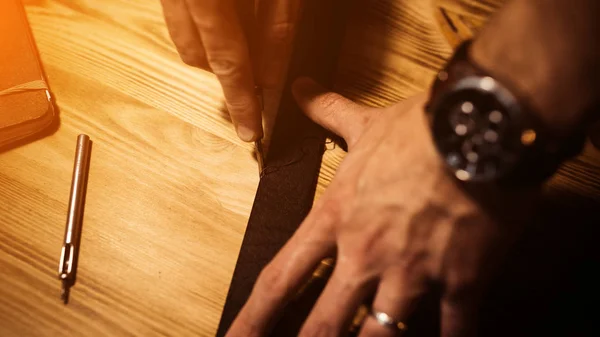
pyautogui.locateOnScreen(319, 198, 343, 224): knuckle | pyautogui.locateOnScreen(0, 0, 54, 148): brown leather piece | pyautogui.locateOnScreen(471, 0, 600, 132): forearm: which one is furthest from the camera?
pyautogui.locateOnScreen(0, 0, 54, 148): brown leather piece

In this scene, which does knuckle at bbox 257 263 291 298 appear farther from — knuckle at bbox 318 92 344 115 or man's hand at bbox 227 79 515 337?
knuckle at bbox 318 92 344 115

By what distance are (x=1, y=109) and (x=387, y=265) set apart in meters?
0.62

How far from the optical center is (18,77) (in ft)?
2.53

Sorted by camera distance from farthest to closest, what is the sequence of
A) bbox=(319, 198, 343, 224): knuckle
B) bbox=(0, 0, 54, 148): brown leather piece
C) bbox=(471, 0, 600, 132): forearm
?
bbox=(0, 0, 54, 148): brown leather piece, bbox=(319, 198, 343, 224): knuckle, bbox=(471, 0, 600, 132): forearm

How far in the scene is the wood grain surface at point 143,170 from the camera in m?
0.68

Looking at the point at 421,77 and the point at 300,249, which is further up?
the point at 421,77

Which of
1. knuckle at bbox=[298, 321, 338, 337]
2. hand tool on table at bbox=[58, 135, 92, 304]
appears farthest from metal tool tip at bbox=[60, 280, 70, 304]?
knuckle at bbox=[298, 321, 338, 337]

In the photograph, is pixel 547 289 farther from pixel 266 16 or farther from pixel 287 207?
pixel 266 16

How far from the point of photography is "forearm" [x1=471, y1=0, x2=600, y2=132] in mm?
498

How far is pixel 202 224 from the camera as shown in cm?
70

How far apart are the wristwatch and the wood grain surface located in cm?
21

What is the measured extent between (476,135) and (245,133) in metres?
0.31

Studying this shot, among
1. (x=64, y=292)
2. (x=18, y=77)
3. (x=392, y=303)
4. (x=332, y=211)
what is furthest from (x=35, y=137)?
(x=392, y=303)

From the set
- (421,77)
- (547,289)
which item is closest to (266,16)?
(421,77)
